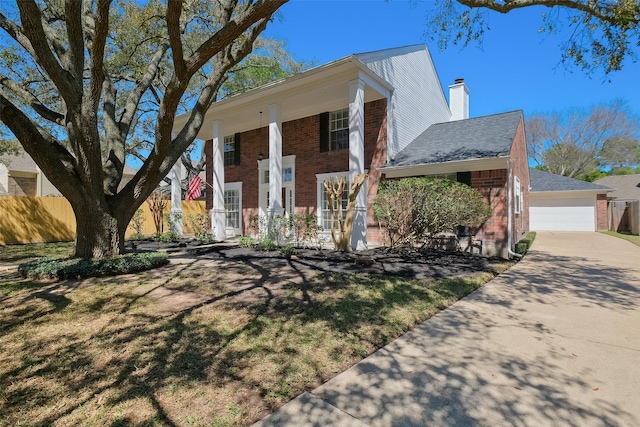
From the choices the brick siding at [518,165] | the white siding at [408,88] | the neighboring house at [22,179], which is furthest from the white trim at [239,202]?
the neighboring house at [22,179]

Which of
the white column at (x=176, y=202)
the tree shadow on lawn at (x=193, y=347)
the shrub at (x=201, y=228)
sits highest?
the white column at (x=176, y=202)

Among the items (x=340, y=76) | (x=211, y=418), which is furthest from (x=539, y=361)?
(x=340, y=76)

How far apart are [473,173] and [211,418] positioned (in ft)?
29.8

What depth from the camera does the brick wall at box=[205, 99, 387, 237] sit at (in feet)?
34.7

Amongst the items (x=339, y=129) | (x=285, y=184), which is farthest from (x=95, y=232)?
(x=339, y=129)

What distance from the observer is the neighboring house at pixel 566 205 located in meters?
18.3

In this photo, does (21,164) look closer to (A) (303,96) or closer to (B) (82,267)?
(A) (303,96)

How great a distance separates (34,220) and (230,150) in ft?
27.9

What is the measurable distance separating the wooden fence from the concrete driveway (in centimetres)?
1601

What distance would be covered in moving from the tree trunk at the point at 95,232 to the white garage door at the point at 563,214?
73.1 feet

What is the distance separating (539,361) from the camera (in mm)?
2912

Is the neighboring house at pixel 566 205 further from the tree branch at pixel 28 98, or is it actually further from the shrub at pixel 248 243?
the tree branch at pixel 28 98

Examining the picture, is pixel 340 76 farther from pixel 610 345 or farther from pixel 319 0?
pixel 610 345

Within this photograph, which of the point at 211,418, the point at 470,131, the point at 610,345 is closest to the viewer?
the point at 211,418
